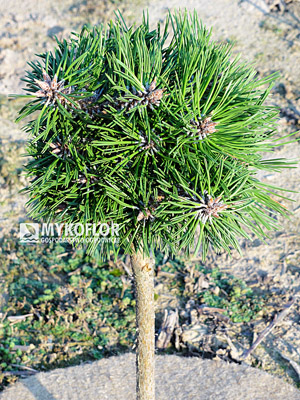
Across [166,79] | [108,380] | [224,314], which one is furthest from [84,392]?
[166,79]

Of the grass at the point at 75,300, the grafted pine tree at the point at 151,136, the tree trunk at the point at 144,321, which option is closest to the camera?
the grafted pine tree at the point at 151,136

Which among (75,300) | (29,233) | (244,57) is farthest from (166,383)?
(244,57)

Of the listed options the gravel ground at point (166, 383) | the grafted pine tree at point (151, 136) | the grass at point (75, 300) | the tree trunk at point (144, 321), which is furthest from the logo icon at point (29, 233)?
the grafted pine tree at point (151, 136)

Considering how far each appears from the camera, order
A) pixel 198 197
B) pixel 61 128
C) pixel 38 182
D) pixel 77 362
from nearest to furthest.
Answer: pixel 198 197
pixel 61 128
pixel 38 182
pixel 77 362

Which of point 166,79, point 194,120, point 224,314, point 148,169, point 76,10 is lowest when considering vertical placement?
point 224,314

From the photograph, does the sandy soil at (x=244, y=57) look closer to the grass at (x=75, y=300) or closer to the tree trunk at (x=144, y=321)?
the grass at (x=75, y=300)

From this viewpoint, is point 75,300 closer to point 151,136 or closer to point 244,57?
point 151,136

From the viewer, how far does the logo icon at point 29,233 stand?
19.6 ft

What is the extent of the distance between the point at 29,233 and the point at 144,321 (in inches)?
149

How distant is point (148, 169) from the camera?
6.97ft

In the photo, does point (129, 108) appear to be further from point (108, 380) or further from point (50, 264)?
point (50, 264)

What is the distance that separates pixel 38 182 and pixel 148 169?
24.0 inches

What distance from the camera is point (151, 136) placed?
2.02 m

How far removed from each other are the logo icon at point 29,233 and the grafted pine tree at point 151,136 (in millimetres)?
3833
